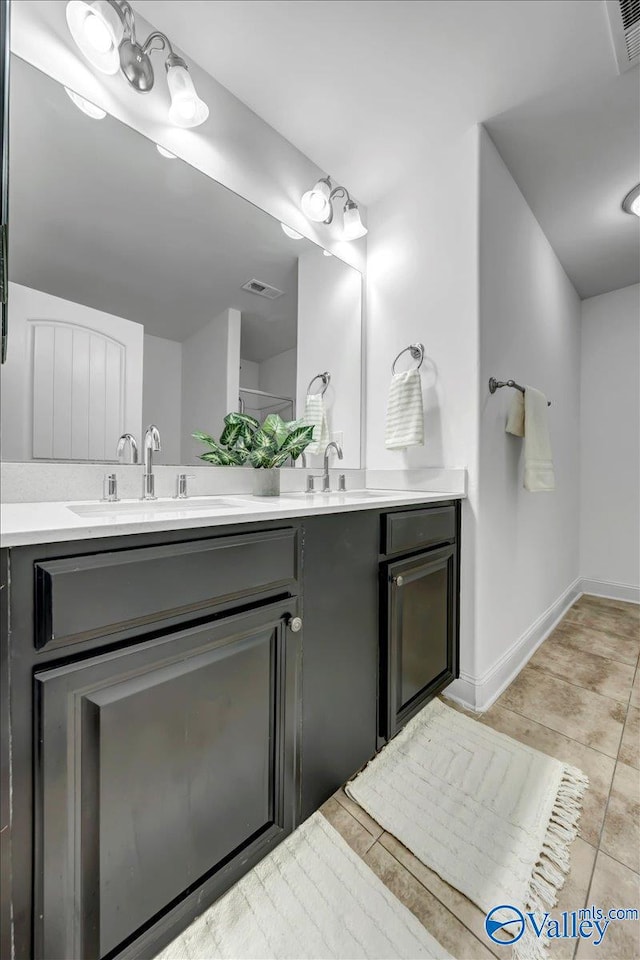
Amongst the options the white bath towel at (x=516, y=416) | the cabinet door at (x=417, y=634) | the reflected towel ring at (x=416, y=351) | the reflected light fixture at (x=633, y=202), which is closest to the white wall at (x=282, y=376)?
the reflected towel ring at (x=416, y=351)

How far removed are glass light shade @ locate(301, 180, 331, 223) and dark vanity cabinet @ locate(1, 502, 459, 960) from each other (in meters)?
1.42

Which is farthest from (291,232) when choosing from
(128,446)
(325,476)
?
(128,446)

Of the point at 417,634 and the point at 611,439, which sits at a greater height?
the point at 611,439

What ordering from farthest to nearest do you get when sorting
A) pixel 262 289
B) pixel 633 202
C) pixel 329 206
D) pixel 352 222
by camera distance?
pixel 633 202, pixel 352 222, pixel 329 206, pixel 262 289

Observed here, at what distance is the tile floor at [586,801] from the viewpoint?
0.83 meters

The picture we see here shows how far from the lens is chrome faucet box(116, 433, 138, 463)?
3.89ft

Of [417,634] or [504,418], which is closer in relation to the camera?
[417,634]

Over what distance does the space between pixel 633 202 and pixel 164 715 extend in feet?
9.49

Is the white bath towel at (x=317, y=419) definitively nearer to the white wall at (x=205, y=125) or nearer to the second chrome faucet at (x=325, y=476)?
the second chrome faucet at (x=325, y=476)

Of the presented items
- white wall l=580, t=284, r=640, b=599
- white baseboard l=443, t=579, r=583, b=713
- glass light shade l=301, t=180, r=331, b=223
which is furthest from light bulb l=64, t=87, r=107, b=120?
white wall l=580, t=284, r=640, b=599

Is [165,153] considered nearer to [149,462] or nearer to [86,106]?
[86,106]

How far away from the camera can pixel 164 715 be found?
2.26 feet

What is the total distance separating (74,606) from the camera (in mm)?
585

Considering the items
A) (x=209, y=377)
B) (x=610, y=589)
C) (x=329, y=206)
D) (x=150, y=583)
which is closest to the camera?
(x=150, y=583)
